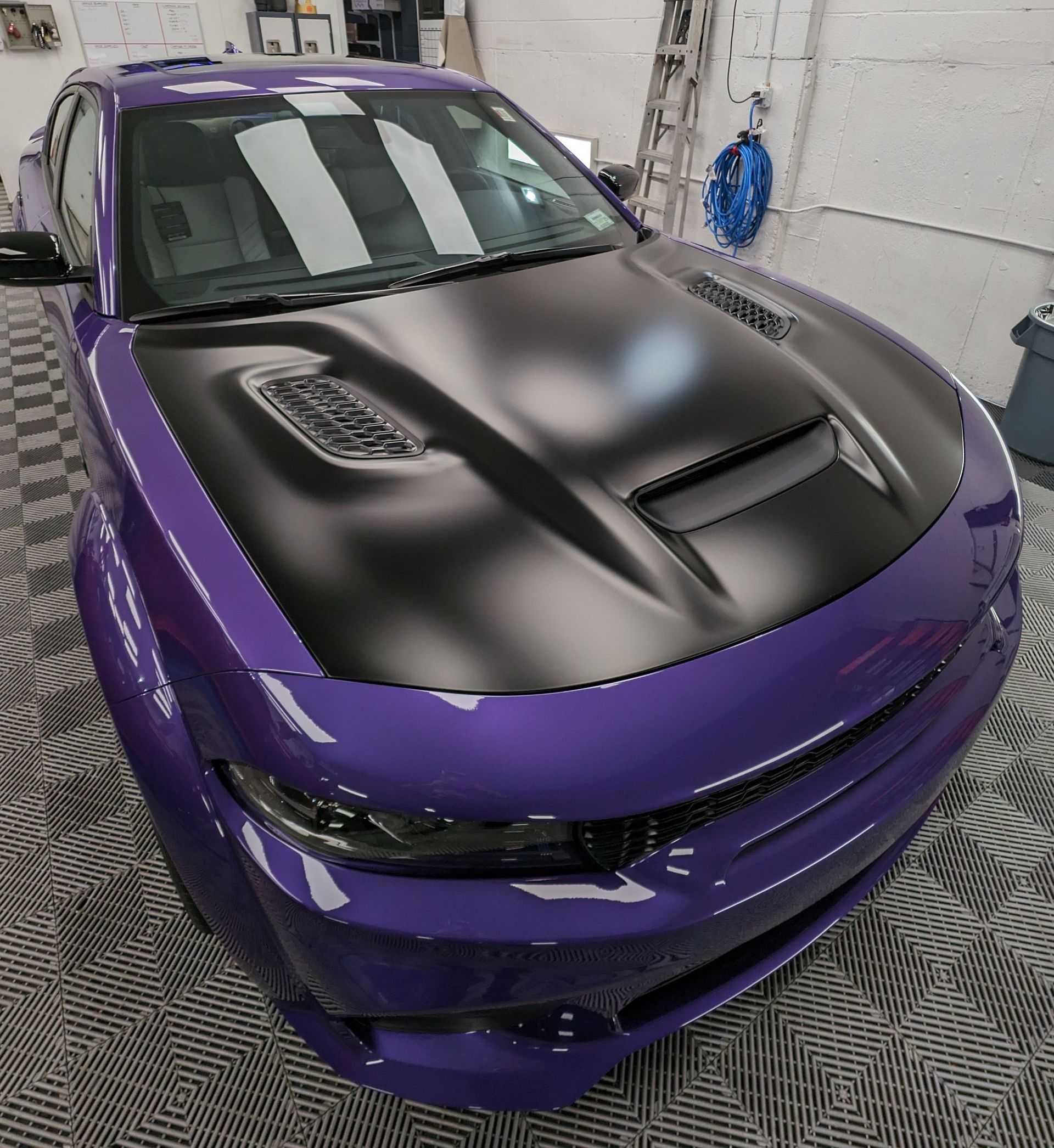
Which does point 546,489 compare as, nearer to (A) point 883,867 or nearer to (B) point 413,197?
(A) point 883,867

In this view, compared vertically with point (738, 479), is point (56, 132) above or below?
above

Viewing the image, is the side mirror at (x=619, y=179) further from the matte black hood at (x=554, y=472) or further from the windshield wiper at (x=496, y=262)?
the matte black hood at (x=554, y=472)

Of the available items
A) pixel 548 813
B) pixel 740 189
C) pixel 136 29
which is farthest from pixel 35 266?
pixel 136 29

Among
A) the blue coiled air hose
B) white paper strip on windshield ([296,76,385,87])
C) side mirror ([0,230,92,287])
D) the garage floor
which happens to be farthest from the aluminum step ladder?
the garage floor

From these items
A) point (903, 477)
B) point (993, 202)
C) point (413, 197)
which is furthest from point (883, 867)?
point (993, 202)

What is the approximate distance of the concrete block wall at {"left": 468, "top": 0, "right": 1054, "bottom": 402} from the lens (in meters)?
3.05

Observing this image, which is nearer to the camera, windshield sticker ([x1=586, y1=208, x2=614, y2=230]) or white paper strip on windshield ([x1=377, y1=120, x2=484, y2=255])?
white paper strip on windshield ([x1=377, y1=120, x2=484, y2=255])

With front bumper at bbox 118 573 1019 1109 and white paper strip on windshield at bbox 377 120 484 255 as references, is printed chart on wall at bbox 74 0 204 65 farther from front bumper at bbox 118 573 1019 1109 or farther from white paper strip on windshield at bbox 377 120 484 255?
front bumper at bbox 118 573 1019 1109

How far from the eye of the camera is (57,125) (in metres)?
2.40

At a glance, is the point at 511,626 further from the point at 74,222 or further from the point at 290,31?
the point at 290,31

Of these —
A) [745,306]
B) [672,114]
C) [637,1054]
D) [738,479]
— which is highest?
[672,114]

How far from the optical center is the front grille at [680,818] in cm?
79

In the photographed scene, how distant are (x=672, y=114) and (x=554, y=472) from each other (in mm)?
4688

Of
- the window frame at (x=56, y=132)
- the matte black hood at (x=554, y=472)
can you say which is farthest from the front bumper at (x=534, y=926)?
the window frame at (x=56, y=132)
